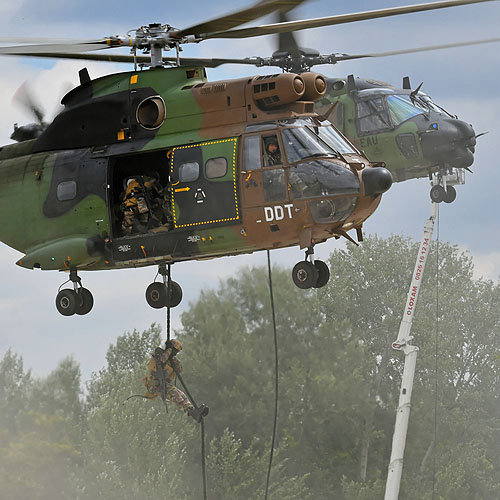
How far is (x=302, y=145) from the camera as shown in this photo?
16.2 m

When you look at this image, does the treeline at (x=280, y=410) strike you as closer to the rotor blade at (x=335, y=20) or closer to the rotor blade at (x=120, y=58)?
the rotor blade at (x=120, y=58)

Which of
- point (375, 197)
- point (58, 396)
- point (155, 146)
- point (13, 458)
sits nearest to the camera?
point (375, 197)

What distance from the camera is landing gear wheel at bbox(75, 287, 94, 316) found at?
60.3 ft

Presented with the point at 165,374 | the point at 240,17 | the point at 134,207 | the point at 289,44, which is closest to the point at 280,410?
the point at 289,44

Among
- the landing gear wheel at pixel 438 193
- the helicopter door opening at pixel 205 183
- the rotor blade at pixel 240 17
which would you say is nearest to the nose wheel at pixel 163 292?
the helicopter door opening at pixel 205 183

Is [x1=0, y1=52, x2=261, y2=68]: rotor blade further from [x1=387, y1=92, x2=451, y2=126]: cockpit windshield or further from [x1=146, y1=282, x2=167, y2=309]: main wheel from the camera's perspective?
[x1=387, y1=92, x2=451, y2=126]: cockpit windshield

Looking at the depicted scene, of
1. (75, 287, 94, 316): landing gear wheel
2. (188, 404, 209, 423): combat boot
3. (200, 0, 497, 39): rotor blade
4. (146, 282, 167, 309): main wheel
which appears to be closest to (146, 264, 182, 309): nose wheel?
(146, 282, 167, 309): main wheel

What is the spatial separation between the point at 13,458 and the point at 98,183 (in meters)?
24.2

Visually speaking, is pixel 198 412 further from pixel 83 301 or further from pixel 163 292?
pixel 83 301

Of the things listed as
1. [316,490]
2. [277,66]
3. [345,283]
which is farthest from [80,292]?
[345,283]

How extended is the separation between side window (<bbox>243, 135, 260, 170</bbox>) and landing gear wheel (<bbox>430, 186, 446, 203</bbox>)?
11342mm

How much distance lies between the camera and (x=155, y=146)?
1744cm

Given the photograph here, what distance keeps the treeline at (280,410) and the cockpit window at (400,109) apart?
1609 centimetres

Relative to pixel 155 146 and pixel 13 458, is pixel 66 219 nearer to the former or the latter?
pixel 155 146
